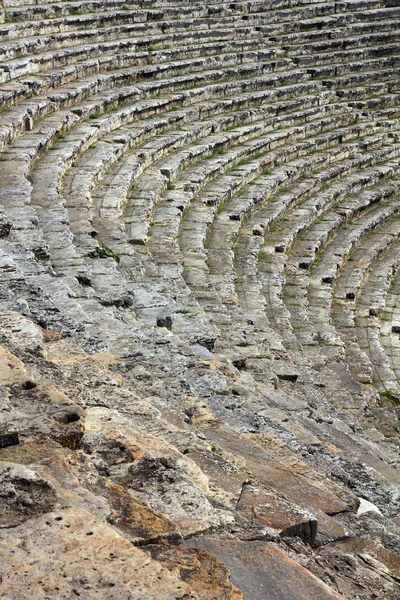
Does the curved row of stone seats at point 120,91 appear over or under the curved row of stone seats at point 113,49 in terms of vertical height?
under

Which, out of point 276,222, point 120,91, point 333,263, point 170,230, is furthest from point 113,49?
point 333,263

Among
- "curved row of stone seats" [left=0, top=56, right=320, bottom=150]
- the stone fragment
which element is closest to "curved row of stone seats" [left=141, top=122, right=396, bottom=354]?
"curved row of stone seats" [left=0, top=56, right=320, bottom=150]

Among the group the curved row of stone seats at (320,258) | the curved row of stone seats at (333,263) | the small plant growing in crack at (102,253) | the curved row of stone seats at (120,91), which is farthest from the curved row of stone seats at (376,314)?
the curved row of stone seats at (120,91)

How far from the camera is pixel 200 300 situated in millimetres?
10617

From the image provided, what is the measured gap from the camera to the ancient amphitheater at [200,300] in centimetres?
361

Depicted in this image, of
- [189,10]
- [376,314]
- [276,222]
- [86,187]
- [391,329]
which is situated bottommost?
[391,329]

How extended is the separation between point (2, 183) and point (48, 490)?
8.10m

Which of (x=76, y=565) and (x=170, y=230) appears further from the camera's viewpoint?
(x=170, y=230)

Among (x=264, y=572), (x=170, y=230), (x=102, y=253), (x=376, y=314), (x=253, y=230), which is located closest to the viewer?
(x=264, y=572)

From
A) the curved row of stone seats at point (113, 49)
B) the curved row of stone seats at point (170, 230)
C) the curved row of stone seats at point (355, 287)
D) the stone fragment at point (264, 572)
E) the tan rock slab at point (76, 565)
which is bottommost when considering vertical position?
the curved row of stone seats at point (355, 287)

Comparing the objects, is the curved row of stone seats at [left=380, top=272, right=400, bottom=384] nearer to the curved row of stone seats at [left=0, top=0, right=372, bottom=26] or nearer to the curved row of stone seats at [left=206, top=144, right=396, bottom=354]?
the curved row of stone seats at [left=206, top=144, right=396, bottom=354]

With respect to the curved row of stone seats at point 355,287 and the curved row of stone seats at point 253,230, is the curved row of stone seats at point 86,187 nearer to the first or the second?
the curved row of stone seats at point 253,230

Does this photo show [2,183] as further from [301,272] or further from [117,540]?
[117,540]

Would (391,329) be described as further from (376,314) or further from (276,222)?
(276,222)
